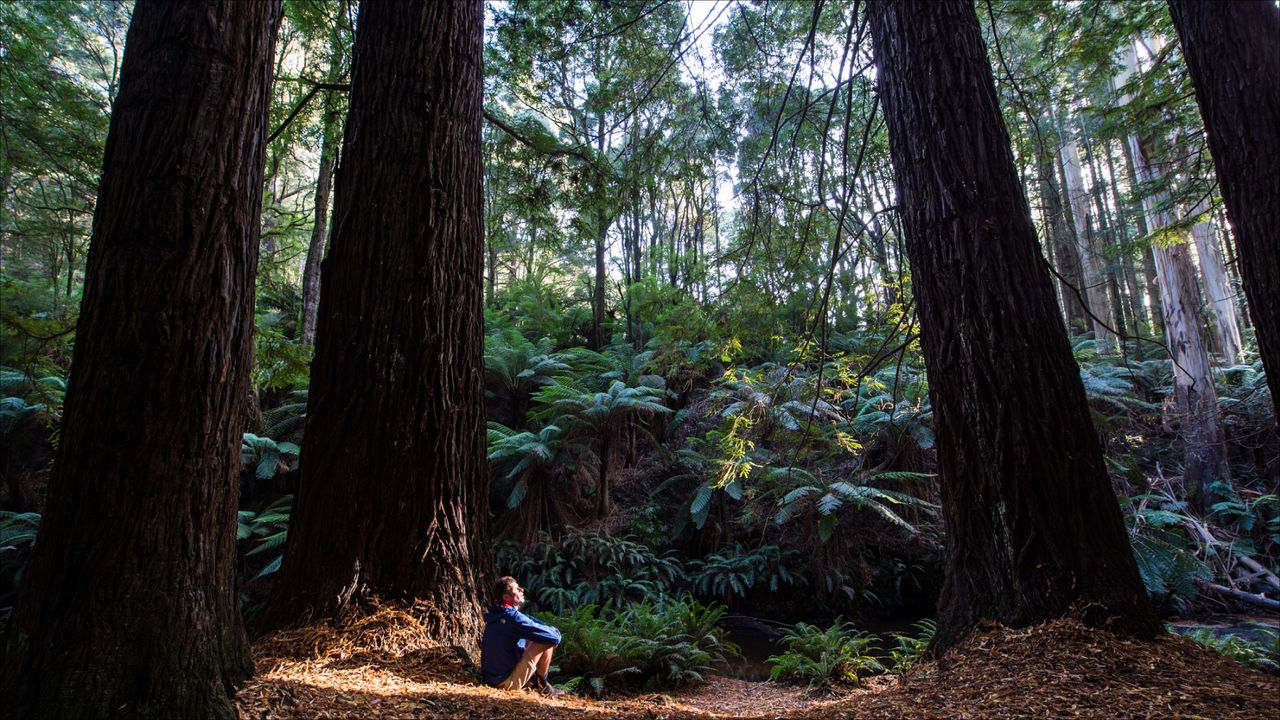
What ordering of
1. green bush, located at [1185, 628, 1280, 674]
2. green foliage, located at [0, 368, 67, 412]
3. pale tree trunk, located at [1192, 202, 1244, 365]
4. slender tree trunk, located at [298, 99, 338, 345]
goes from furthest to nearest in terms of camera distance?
pale tree trunk, located at [1192, 202, 1244, 365] < slender tree trunk, located at [298, 99, 338, 345] < green foliage, located at [0, 368, 67, 412] < green bush, located at [1185, 628, 1280, 674]

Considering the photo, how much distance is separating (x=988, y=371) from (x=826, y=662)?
3.49 meters

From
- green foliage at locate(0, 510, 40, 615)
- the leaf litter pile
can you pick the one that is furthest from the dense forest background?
the leaf litter pile

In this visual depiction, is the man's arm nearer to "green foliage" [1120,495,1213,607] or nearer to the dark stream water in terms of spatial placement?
the dark stream water

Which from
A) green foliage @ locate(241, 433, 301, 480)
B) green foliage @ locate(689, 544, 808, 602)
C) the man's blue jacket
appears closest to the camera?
the man's blue jacket

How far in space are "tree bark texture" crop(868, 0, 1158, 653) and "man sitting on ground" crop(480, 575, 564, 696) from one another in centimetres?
224

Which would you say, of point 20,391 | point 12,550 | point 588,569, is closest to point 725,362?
point 588,569

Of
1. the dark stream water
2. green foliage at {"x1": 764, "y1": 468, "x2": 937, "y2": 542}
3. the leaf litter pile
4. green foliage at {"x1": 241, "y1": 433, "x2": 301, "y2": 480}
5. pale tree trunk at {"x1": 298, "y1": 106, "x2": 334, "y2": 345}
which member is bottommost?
the dark stream water

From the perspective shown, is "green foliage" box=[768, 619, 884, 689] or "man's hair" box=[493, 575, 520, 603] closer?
"man's hair" box=[493, 575, 520, 603]

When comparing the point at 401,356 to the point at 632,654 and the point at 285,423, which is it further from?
the point at 285,423

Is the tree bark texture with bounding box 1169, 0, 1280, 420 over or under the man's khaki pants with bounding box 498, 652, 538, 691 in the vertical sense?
over

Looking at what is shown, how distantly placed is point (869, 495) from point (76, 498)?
26.6ft

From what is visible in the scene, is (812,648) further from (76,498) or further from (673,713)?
(76,498)

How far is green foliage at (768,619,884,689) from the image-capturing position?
5.10 m

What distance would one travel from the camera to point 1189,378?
9875 millimetres
